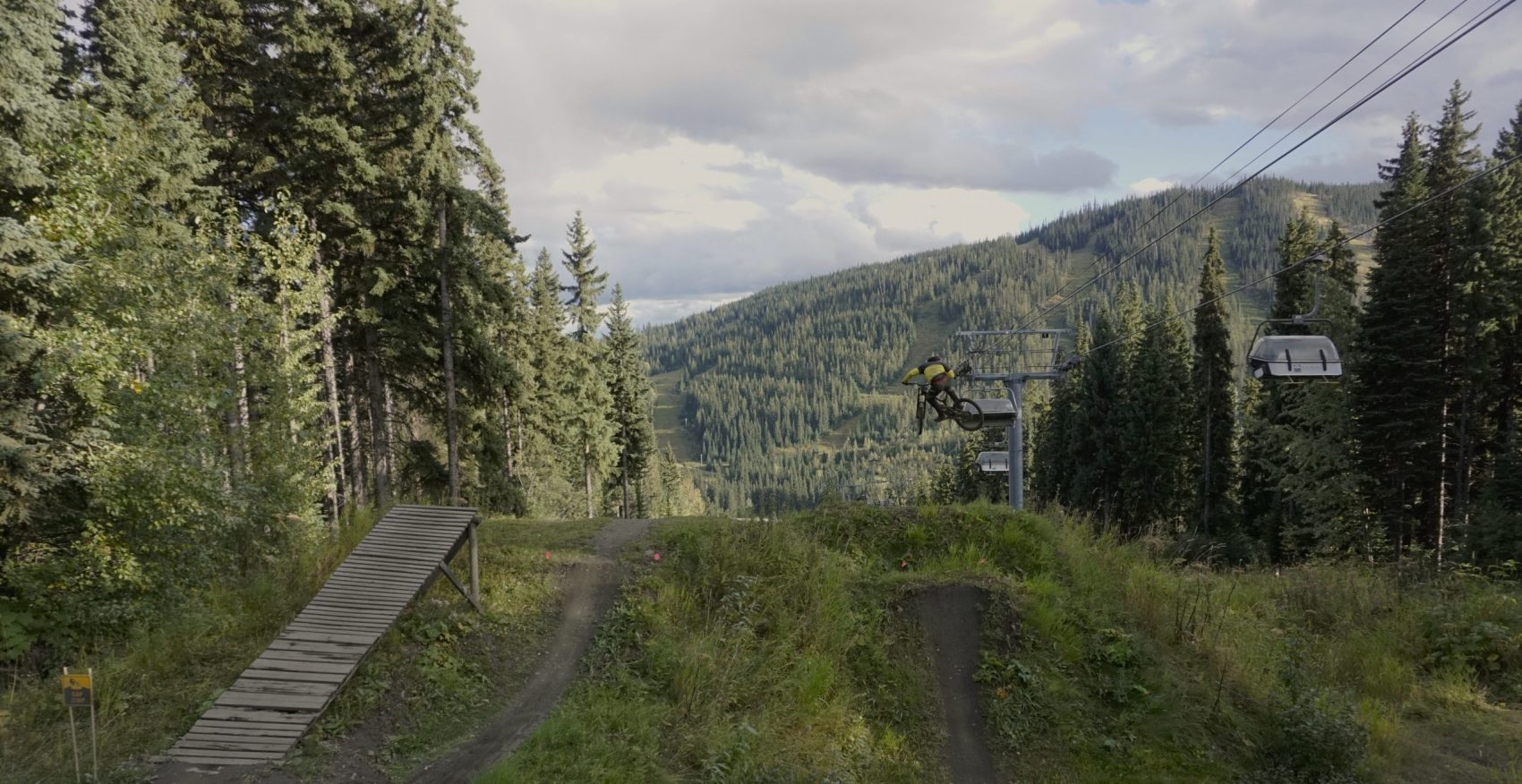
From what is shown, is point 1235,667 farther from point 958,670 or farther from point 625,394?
point 625,394

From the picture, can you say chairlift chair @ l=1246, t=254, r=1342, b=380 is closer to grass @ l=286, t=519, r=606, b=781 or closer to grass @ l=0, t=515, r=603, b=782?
grass @ l=286, t=519, r=606, b=781

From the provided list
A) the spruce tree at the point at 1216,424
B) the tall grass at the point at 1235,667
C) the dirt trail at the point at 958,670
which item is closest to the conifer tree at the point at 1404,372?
the spruce tree at the point at 1216,424

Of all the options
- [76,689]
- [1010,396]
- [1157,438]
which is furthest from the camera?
[1157,438]

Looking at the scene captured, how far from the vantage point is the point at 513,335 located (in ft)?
101

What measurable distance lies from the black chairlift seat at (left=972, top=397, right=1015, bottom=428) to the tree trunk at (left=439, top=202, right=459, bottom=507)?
13101 mm

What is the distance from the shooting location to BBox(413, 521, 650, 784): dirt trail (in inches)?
288

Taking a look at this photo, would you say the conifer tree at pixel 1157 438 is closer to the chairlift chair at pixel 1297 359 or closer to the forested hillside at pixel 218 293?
the chairlift chair at pixel 1297 359

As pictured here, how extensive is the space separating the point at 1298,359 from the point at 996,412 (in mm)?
5061

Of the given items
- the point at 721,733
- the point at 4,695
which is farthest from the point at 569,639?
the point at 4,695

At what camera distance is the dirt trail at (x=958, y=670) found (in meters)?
8.59

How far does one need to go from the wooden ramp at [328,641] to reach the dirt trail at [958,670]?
6979mm

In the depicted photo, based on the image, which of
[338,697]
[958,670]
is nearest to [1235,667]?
[958,670]

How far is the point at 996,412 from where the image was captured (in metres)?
14.2

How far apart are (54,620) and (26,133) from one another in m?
6.46
